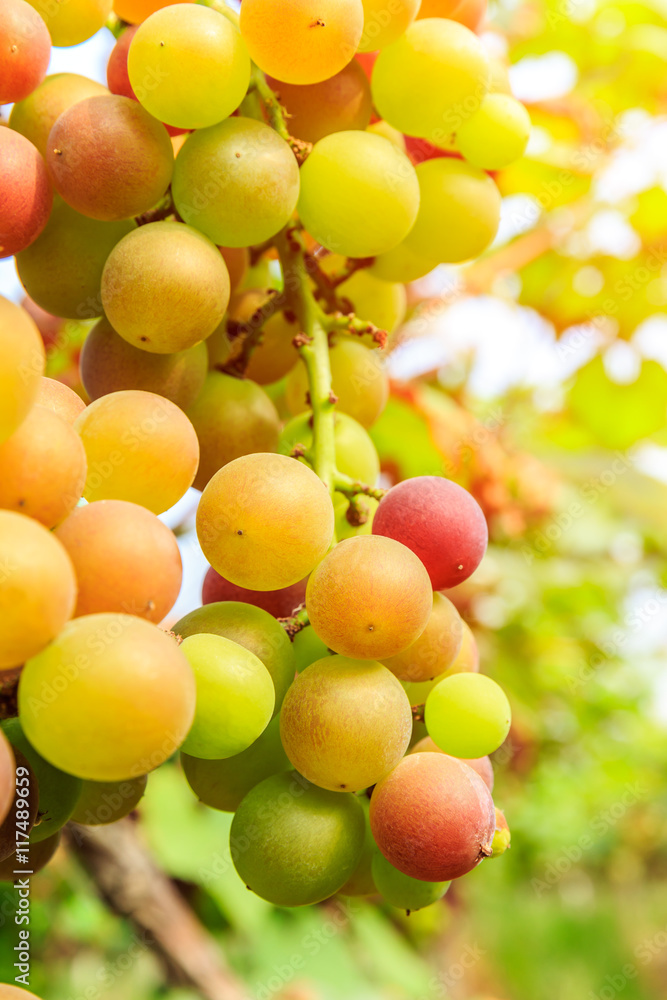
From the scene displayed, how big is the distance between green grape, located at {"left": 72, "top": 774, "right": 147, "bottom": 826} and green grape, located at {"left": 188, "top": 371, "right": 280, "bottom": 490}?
7.3 inches

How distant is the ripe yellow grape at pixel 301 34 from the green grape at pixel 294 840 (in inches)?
15.1

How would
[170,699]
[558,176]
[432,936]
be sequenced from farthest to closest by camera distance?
[432,936] < [558,176] < [170,699]

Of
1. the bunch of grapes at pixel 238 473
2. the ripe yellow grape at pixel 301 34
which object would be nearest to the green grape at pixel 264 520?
the bunch of grapes at pixel 238 473

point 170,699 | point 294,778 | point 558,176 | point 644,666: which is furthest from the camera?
point 644,666

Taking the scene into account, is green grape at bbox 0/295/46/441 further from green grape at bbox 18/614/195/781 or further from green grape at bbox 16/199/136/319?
green grape at bbox 16/199/136/319

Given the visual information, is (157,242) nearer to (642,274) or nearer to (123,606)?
(123,606)

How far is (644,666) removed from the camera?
3490mm

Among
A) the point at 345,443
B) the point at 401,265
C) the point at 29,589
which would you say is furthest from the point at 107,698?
the point at 401,265

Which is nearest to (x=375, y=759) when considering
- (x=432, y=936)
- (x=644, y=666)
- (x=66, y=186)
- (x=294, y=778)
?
(x=294, y=778)

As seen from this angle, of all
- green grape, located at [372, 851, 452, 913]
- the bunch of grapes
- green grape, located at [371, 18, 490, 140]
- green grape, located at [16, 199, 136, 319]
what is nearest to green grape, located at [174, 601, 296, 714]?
the bunch of grapes

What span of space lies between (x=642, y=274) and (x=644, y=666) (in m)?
2.73

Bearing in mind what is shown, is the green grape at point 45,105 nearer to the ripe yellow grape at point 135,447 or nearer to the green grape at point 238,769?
the ripe yellow grape at point 135,447

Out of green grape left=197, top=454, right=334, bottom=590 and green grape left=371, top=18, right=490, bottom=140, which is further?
green grape left=371, top=18, right=490, bottom=140

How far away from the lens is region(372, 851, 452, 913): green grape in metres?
0.42
